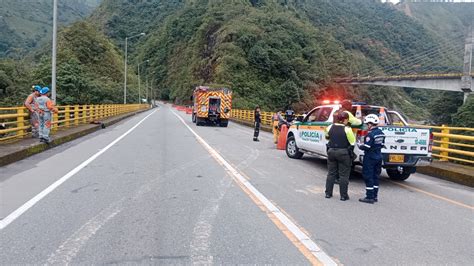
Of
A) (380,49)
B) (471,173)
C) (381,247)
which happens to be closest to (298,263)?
(381,247)

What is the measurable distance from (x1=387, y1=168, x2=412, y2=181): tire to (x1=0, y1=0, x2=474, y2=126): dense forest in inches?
1545

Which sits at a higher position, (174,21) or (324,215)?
(174,21)

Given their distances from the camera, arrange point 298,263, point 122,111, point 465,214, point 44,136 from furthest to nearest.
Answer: point 122,111 → point 44,136 → point 465,214 → point 298,263

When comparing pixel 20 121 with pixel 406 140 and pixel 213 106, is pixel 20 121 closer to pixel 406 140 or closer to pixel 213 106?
pixel 406 140

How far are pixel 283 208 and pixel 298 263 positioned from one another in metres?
2.31

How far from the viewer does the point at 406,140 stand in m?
9.47

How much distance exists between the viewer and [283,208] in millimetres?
6824

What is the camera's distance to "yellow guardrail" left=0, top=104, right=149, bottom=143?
13.1 m

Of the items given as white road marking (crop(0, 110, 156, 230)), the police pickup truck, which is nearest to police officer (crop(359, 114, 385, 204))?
the police pickup truck

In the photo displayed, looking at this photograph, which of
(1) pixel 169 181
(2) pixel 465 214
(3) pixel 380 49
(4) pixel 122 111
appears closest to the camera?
(2) pixel 465 214

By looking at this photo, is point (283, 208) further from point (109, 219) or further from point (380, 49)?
point (380, 49)

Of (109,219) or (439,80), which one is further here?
(439,80)

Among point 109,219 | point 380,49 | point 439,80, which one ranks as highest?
point 380,49

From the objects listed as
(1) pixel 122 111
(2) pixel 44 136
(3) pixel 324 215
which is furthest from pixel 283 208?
(1) pixel 122 111
